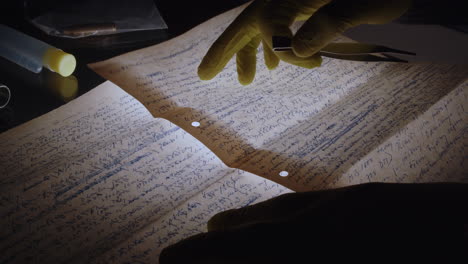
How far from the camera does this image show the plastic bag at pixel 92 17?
94cm

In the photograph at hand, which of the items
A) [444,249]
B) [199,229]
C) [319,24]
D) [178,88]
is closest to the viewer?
[444,249]

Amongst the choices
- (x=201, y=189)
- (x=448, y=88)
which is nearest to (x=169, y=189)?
(x=201, y=189)

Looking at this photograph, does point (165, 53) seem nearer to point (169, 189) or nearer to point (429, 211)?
point (169, 189)

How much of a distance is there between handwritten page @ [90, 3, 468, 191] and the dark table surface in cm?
9

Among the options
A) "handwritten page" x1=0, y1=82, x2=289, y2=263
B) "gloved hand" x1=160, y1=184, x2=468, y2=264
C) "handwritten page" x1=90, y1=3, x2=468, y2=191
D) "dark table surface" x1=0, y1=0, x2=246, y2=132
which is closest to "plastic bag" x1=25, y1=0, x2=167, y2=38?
"dark table surface" x1=0, y1=0, x2=246, y2=132

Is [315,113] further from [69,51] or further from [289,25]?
[69,51]

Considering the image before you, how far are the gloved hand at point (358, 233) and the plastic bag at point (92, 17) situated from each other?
696 mm

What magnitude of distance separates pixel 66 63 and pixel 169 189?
1.33 feet

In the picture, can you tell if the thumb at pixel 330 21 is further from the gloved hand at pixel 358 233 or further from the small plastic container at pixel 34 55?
the small plastic container at pixel 34 55

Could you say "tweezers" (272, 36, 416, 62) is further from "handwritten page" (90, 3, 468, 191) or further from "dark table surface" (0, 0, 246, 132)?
→ "dark table surface" (0, 0, 246, 132)

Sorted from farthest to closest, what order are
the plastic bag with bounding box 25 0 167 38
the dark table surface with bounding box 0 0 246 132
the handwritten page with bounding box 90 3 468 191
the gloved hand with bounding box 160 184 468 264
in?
the plastic bag with bounding box 25 0 167 38 → the dark table surface with bounding box 0 0 246 132 → the handwritten page with bounding box 90 3 468 191 → the gloved hand with bounding box 160 184 468 264

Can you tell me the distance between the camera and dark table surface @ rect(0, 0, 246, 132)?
Result: 0.71 m

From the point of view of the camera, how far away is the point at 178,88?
737mm

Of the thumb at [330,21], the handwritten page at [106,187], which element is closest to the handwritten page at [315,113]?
the handwritten page at [106,187]
